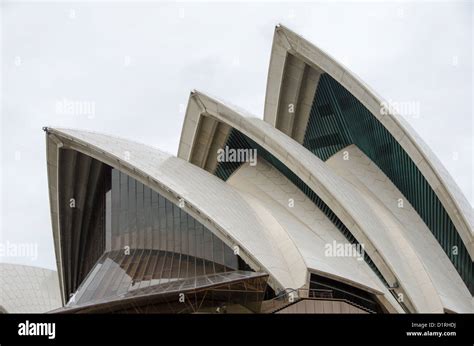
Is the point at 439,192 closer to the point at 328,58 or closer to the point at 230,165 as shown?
the point at 328,58

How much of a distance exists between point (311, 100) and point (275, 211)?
247 inches

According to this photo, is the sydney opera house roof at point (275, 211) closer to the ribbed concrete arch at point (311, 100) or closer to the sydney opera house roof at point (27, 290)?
the ribbed concrete arch at point (311, 100)

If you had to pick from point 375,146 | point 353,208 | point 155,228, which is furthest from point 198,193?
point 375,146

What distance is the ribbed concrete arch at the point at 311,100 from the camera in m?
25.3

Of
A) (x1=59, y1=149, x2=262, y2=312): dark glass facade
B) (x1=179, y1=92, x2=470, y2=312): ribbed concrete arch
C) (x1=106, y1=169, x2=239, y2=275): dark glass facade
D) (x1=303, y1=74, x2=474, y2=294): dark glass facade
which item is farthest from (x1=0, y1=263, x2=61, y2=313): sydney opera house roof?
(x1=303, y1=74, x2=474, y2=294): dark glass facade

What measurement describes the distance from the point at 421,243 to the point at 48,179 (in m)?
14.1

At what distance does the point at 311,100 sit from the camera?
31.9 metres

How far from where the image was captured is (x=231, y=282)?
22.1 meters

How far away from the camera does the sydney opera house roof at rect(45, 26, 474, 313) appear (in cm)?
2369

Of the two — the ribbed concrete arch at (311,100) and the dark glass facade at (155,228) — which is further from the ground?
the ribbed concrete arch at (311,100)

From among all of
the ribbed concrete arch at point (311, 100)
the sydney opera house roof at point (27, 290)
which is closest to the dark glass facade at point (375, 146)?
the ribbed concrete arch at point (311, 100)

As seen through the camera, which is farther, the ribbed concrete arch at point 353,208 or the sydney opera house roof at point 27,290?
the sydney opera house roof at point 27,290

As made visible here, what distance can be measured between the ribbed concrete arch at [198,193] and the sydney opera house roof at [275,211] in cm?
6
